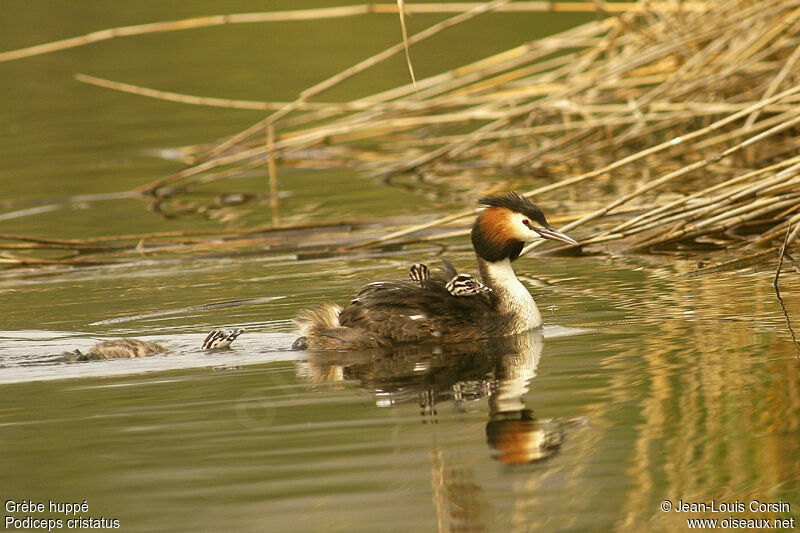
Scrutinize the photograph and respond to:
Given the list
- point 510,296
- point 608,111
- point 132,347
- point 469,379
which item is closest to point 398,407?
point 469,379

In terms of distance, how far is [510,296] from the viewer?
23.6 feet

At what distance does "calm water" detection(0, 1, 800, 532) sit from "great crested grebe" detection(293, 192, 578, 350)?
0.13 meters

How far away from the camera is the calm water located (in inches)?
173

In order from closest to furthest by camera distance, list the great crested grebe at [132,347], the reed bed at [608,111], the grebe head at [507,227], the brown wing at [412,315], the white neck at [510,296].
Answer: the great crested grebe at [132,347], the brown wing at [412,315], the white neck at [510,296], the grebe head at [507,227], the reed bed at [608,111]

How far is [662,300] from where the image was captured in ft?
24.5

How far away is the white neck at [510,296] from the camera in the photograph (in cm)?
709

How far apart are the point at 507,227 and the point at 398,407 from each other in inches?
75.7

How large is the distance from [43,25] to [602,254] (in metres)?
20.7

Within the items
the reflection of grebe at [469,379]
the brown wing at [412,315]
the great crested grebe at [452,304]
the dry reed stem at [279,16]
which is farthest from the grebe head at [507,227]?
the dry reed stem at [279,16]

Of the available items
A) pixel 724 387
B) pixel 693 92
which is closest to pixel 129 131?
pixel 693 92

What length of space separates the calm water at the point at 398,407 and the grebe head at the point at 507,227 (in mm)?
484

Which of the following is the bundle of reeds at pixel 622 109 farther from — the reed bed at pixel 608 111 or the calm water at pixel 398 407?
the calm water at pixel 398 407

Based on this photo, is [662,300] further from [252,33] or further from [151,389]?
[252,33]

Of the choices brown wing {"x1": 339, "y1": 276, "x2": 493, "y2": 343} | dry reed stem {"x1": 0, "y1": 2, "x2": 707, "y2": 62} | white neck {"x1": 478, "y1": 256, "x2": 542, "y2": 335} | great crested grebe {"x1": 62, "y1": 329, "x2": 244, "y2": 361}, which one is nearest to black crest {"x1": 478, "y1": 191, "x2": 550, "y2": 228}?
white neck {"x1": 478, "y1": 256, "x2": 542, "y2": 335}
